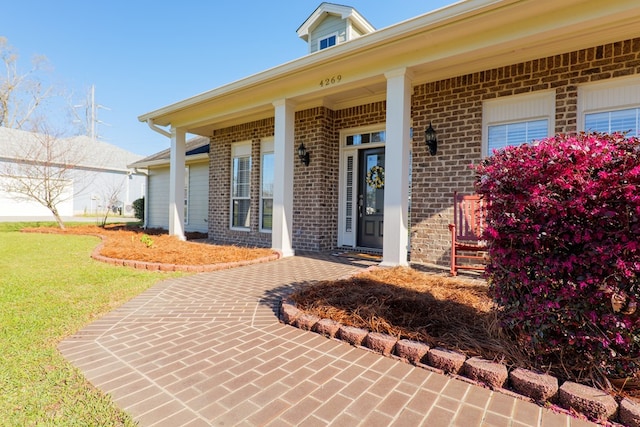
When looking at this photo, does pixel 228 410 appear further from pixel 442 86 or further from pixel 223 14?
pixel 223 14

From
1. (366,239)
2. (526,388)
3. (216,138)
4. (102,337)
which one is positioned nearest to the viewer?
(526,388)

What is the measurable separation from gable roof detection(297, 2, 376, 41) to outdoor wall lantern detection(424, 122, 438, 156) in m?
4.72

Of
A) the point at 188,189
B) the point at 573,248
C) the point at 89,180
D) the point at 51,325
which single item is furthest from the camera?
the point at 89,180

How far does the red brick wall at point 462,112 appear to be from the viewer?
443 cm

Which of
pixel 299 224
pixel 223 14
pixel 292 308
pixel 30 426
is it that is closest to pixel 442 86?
pixel 299 224

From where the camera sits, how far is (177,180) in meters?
8.77

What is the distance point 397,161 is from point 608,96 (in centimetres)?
284

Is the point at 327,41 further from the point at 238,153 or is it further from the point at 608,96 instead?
the point at 608,96

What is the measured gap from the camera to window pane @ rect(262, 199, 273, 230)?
27.2ft

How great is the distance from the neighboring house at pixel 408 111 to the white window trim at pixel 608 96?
0.04 feet

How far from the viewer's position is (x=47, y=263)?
17.6 feet

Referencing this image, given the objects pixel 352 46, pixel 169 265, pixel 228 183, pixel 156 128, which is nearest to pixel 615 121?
pixel 352 46

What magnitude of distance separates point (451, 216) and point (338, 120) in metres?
3.35

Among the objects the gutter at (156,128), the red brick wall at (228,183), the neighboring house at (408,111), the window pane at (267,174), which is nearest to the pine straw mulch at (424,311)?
the neighboring house at (408,111)
